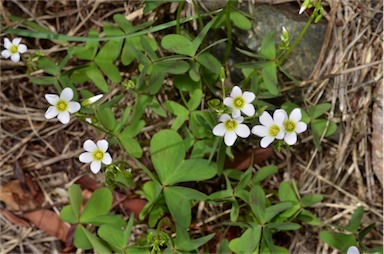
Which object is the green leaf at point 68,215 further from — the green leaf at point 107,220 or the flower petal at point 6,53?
the flower petal at point 6,53

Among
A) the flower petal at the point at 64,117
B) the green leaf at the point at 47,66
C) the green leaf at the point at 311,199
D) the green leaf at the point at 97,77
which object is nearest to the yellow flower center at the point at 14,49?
the green leaf at the point at 47,66

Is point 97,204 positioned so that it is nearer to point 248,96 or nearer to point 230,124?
point 230,124

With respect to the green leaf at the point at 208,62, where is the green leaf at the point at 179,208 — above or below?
below

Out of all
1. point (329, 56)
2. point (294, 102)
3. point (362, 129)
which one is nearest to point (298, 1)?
point (329, 56)

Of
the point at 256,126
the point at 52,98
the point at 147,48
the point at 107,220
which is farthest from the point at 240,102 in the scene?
the point at 107,220

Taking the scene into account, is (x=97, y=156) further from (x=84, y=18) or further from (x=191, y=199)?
(x=84, y=18)

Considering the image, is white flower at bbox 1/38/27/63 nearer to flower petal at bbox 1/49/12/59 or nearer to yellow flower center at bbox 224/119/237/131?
flower petal at bbox 1/49/12/59

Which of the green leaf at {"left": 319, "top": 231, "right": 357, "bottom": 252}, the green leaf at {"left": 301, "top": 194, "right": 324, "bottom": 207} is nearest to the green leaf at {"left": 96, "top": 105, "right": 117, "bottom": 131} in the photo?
the green leaf at {"left": 301, "top": 194, "right": 324, "bottom": 207}
